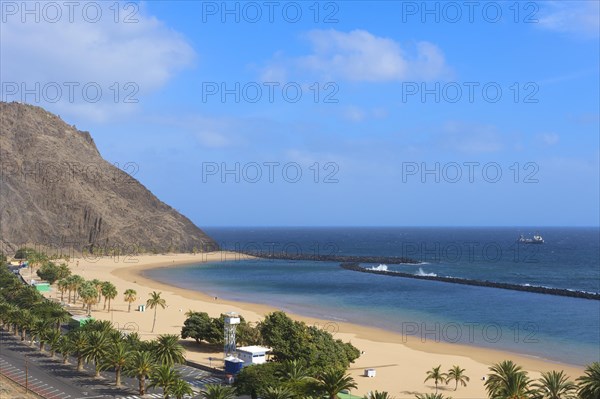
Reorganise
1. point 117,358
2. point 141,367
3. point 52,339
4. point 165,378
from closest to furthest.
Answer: point 165,378 < point 141,367 < point 117,358 < point 52,339

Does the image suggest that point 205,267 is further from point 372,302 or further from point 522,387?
point 522,387

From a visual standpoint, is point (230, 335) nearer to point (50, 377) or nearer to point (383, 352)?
point (50, 377)

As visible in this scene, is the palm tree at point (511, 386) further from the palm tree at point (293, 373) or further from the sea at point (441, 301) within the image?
the sea at point (441, 301)

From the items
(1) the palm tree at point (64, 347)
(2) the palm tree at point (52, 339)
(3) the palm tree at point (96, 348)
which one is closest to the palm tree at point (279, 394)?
(3) the palm tree at point (96, 348)

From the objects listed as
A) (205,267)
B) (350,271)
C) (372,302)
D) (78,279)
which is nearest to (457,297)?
(372,302)

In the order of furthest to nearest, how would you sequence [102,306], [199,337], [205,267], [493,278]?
[205,267] → [493,278] → [102,306] → [199,337]

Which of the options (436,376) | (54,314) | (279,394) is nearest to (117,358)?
(279,394)
